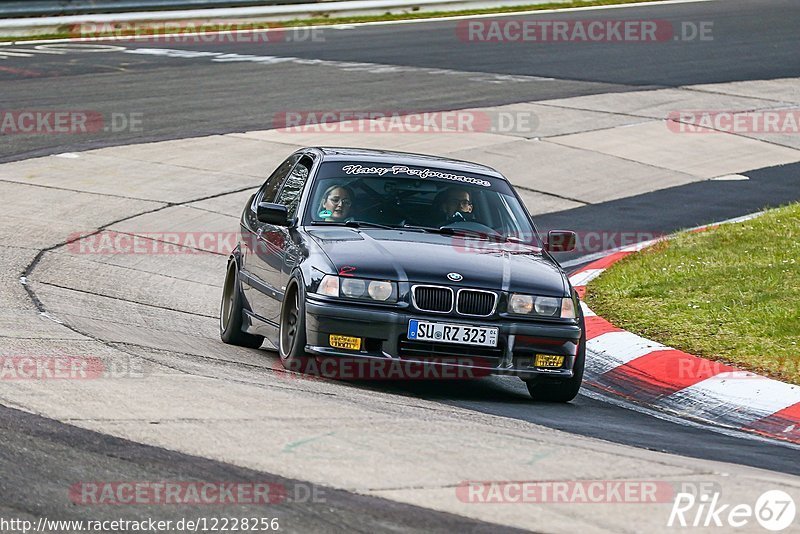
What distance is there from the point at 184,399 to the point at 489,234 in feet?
10.2

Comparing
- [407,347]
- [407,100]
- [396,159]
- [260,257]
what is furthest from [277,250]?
[407,100]

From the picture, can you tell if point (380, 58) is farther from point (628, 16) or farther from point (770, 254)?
point (770, 254)

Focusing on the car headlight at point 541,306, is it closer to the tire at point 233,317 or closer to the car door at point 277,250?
the car door at point 277,250

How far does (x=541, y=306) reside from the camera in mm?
8375

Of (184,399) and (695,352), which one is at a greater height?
(184,399)

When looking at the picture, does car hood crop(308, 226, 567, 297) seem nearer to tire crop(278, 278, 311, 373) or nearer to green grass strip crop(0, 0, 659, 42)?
tire crop(278, 278, 311, 373)

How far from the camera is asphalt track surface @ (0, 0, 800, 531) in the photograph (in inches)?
223

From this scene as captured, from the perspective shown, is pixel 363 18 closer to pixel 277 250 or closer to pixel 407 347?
pixel 277 250

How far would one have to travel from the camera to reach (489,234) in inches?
368

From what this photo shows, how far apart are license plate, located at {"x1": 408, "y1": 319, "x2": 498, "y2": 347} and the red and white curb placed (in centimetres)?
125

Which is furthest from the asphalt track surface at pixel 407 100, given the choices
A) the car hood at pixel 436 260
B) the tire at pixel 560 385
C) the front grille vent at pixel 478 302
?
the car hood at pixel 436 260

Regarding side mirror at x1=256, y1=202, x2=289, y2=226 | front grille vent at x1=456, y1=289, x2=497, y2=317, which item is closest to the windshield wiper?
side mirror at x1=256, y1=202, x2=289, y2=226

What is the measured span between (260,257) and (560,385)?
7.74ft

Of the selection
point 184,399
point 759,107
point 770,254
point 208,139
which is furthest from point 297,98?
point 184,399
